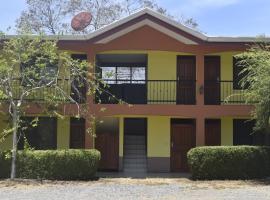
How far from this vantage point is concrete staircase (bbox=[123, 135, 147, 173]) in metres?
24.3

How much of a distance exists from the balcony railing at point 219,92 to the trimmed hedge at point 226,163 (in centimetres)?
370

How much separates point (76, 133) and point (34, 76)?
5.68 metres

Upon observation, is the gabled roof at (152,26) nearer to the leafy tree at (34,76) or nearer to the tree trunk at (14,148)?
the leafy tree at (34,76)

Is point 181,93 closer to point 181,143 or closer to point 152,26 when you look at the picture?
point 181,143

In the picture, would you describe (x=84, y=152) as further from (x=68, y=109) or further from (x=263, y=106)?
(x=263, y=106)

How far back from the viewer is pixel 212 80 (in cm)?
2475

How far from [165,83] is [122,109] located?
2875 millimetres

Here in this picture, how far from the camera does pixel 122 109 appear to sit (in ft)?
75.3

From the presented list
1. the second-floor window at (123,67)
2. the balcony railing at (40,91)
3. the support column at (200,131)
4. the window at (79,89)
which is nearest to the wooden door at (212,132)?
the support column at (200,131)

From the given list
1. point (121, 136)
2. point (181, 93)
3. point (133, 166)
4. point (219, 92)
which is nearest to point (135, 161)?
point (133, 166)

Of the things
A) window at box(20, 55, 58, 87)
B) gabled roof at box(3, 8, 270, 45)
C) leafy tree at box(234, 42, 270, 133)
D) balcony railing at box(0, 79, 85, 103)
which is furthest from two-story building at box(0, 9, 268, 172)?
window at box(20, 55, 58, 87)

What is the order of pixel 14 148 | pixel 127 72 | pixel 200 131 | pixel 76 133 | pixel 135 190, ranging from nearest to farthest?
pixel 135 190
pixel 14 148
pixel 200 131
pixel 76 133
pixel 127 72

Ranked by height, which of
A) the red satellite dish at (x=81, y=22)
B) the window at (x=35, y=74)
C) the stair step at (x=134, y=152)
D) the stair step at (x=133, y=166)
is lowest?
the stair step at (x=133, y=166)

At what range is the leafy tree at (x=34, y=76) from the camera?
1970cm
